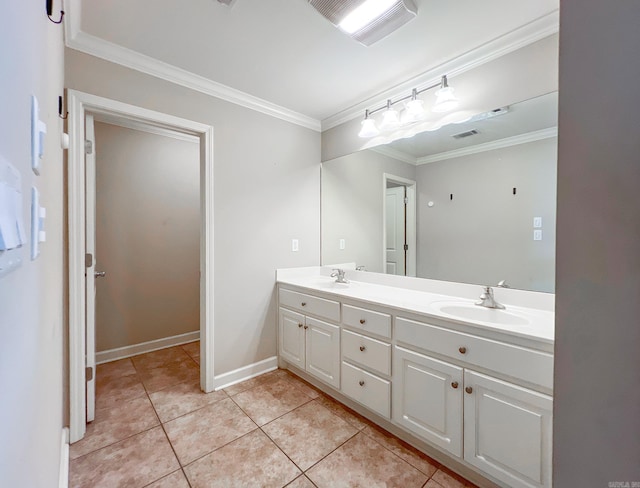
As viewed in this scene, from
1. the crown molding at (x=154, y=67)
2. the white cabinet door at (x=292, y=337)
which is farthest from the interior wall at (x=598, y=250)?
the crown molding at (x=154, y=67)

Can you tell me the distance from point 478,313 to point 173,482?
1.89m

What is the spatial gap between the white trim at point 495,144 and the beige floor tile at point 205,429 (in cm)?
228

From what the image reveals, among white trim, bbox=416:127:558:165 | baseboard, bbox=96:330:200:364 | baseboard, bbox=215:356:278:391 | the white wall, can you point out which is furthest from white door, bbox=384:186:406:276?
baseboard, bbox=96:330:200:364

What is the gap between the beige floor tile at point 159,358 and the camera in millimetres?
2643

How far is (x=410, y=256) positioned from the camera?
223cm

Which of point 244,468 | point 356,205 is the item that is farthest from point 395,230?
point 244,468

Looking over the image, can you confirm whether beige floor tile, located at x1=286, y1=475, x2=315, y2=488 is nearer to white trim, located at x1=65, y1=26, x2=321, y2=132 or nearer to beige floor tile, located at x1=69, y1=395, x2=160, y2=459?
beige floor tile, located at x1=69, y1=395, x2=160, y2=459

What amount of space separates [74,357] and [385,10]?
2638 mm

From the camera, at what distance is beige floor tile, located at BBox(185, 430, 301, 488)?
54.3 inches

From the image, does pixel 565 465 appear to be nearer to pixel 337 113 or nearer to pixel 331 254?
pixel 331 254

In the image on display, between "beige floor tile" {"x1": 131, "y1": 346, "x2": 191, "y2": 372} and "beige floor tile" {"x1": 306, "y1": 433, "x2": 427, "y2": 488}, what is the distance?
1948mm

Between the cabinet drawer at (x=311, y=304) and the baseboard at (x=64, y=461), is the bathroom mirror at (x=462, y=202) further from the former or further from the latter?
the baseboard at (x=64, y=461)

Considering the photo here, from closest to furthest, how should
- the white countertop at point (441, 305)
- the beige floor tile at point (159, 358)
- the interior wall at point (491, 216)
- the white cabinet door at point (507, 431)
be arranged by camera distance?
1. the white cabinet door at point (507, 431)
2. the white countertop at point (441, 305)
3. the interior wall at point (491, 216)
4. the beige floor tile at point (159, 358)

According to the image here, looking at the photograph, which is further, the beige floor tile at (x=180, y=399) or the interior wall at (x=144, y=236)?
the interior wall at (x=144, y=236)
